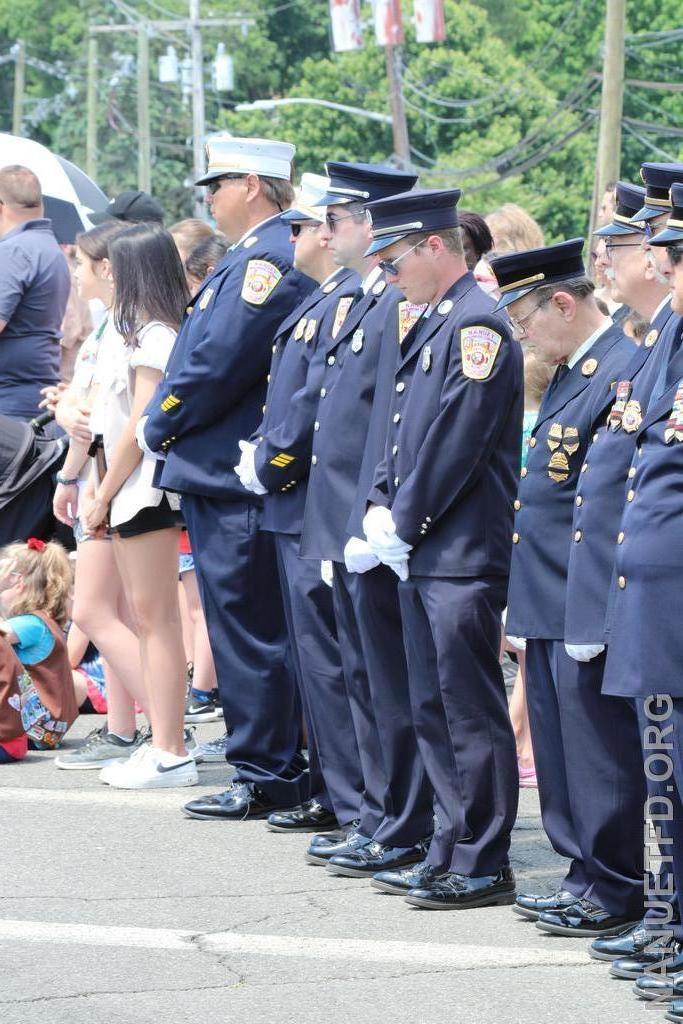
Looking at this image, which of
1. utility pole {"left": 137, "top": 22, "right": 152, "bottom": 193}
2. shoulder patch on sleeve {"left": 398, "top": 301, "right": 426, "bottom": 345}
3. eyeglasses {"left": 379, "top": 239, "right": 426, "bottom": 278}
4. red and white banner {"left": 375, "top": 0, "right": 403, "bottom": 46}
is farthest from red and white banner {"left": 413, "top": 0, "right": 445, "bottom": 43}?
eyeglasses {"left": 379, "top": 239, "right": 426, "bottom": 278}

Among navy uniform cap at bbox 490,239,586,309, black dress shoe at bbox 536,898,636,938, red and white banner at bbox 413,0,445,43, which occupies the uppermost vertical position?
red and white banner at bbox 413,0,445,43

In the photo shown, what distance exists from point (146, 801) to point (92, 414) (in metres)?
1.55

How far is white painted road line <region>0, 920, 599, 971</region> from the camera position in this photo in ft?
15.6

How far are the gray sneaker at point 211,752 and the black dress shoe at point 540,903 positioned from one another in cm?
257

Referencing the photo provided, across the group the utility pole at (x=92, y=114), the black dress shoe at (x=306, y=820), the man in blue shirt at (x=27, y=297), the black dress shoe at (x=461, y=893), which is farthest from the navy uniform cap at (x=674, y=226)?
the utility pole at (x=92, y=114)

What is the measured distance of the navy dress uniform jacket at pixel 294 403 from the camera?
19.8ft

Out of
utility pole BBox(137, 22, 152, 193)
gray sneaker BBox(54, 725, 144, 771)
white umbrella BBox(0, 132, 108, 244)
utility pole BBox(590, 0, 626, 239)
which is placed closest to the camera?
gray sneaker BBox(54, 725, 144, 771)

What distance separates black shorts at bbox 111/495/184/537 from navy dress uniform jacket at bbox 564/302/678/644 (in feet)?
8.01

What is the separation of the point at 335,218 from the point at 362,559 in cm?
113

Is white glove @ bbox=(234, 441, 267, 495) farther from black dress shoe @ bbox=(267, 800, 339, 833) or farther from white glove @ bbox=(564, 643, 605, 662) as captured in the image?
white glove @ bbox=(564, 643, 605, 662)

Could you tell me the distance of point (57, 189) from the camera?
1177 cm

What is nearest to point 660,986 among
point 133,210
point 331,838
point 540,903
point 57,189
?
point 540,903

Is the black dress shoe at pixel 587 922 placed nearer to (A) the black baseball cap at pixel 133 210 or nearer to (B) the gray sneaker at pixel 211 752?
(B) the gray sneaker at pixel 211 752

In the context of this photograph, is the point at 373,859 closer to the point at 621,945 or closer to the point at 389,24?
the point at 621,945
